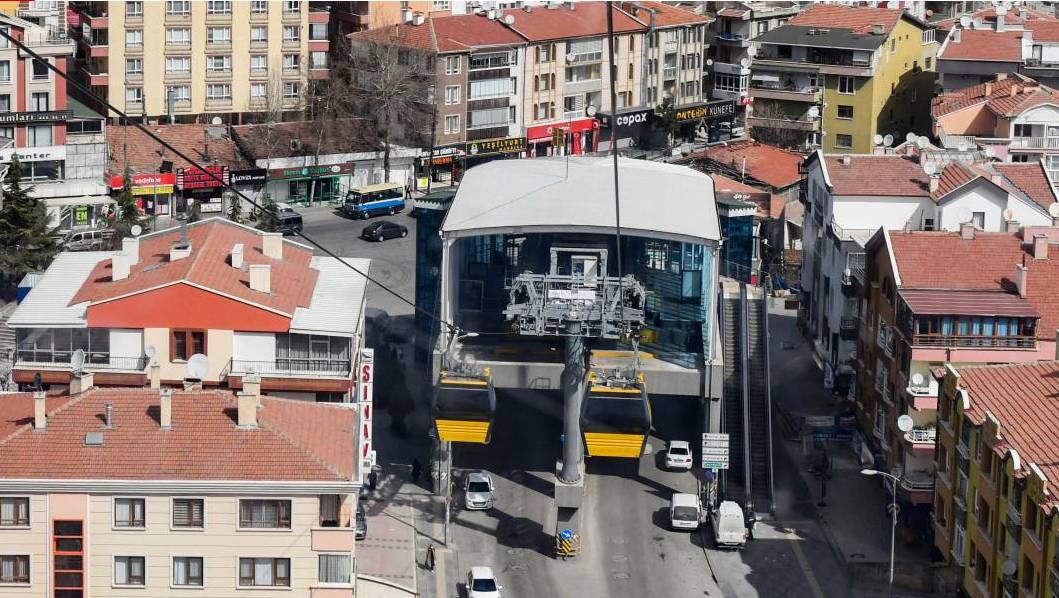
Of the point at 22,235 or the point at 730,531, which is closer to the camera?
the point at 730,531

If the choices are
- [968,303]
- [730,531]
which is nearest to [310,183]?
[730,531]

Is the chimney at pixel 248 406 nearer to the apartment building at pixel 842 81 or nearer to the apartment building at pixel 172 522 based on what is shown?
the apartment building at pixel 172 522

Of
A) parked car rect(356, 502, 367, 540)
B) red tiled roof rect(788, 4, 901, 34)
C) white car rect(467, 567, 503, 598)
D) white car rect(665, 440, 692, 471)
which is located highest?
red tiled roof rect(788, 4, 901, 34)

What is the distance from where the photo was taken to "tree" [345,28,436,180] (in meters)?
142

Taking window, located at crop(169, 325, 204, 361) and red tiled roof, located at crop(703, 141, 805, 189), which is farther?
red tiled roof, located at crop(703, 141, 805, 189)

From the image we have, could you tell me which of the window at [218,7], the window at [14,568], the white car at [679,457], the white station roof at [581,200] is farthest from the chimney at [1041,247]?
the window at [218,7]

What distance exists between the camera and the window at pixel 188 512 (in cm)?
6981

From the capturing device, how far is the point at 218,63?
5620 inches

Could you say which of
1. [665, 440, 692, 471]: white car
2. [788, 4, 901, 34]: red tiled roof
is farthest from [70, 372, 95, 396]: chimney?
[788, 4, 901, 34]: red tiled roof

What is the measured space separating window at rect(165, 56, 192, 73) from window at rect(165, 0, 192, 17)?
2689mm

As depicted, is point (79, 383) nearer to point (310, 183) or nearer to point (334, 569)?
point (334, 569)

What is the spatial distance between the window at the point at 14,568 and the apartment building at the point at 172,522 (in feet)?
0.10

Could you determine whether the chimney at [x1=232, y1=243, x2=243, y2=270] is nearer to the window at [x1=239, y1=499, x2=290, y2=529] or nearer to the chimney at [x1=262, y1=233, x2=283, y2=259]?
the chimney at [x1=262, y1=233, x2=283, y2=259]

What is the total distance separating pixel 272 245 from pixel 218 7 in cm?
5460
